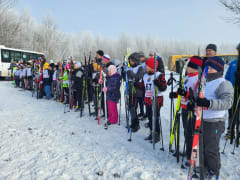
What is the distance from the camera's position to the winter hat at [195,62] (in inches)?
105

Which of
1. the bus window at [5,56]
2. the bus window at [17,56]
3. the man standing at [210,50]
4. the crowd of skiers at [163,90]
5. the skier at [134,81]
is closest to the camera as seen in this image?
the crowd of skiers at [163,90]

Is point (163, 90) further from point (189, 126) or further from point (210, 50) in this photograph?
point (210, 50)

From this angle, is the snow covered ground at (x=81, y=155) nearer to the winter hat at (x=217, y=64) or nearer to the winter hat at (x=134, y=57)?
the winter hat at (x=217, y=64)

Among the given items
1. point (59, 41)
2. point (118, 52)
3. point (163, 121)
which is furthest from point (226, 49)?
point (163, 121)

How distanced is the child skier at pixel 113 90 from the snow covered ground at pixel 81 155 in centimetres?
51

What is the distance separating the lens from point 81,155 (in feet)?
10.5

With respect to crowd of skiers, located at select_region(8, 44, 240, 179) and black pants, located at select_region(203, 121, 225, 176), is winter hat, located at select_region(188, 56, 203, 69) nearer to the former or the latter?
crowd of skiers, located at select_region(8, 44, 240, 179)

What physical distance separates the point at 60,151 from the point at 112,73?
105 inches

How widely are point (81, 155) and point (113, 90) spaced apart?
2.32m

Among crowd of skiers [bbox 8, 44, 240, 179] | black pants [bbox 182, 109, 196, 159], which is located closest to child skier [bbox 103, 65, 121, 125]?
crowd of skiers [bbox 8, 44, 240, 179]

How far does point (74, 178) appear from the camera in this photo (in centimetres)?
252

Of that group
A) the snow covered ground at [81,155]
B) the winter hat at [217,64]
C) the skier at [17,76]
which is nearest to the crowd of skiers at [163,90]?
the winter hat at [217,64]

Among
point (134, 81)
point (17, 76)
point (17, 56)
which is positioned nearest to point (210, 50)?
point (134, 81)

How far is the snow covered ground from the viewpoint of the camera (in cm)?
263
